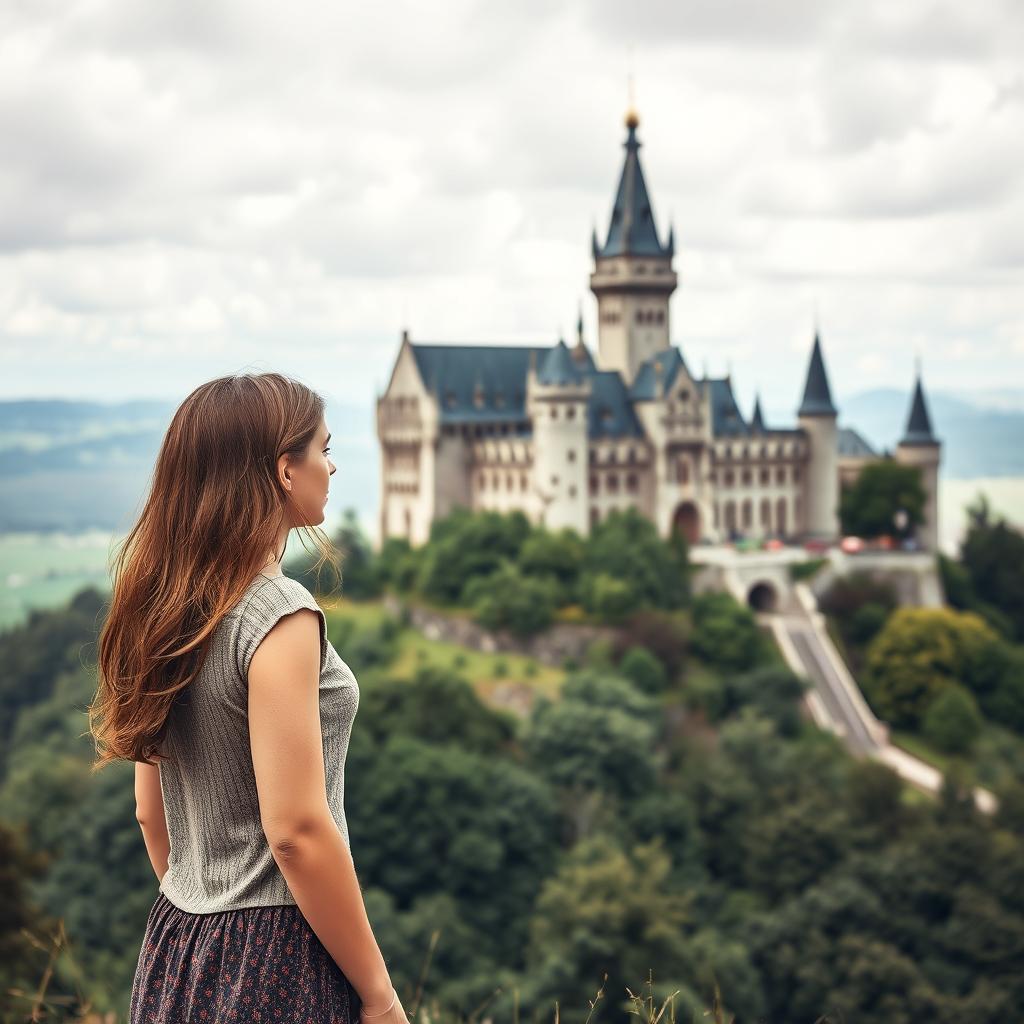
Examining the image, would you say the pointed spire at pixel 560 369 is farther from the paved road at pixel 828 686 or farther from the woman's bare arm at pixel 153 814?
the woman's bare arm at pixel 153 814

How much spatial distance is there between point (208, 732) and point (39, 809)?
59.0 m

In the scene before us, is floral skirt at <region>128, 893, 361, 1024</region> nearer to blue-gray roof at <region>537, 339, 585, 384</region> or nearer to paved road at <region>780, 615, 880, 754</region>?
paved road at <region>780, 615, 880, 754</region>

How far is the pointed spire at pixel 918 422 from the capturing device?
7956cm

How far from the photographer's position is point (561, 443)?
226ft

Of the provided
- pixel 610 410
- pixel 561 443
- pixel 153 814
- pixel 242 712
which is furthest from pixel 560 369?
pixel 242 712

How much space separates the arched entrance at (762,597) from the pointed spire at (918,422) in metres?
13.1

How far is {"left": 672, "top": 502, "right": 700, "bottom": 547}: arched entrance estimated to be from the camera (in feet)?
239

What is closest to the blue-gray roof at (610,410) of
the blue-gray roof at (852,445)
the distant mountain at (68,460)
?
the blue-gray roof at (852,445)

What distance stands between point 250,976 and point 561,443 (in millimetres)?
64070

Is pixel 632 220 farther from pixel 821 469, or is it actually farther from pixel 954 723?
pixel 954 723

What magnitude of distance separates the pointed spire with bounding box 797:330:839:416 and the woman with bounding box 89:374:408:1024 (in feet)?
242

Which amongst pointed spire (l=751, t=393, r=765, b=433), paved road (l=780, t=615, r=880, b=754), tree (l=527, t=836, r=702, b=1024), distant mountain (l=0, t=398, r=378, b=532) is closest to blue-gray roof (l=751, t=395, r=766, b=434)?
pointed spire (l=751, t=393, r=765, b=433)

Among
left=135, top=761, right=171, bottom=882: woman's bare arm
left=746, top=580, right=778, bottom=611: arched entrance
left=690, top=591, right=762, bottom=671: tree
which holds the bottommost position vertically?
left=135, top=761, right=171, bottom=882: woman's bare arm

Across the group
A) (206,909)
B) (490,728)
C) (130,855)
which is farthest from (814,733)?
(206,909)
